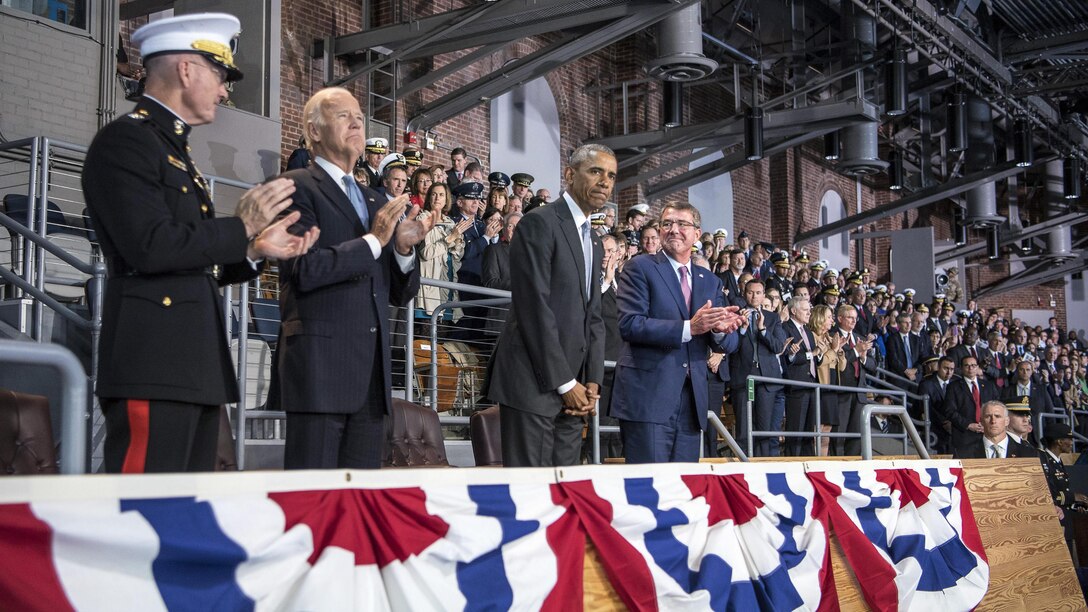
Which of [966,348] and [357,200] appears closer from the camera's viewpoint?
[357,200]

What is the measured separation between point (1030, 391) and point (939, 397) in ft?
11.5

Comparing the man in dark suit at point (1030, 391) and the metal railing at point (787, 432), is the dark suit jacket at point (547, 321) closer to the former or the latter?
the metal railing at point (787, 432)

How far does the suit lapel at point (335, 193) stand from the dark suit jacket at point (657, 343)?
1593 millimetres

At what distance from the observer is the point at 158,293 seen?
2.61 m

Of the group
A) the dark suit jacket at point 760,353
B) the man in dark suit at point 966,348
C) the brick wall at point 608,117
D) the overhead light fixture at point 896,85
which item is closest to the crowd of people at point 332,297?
the dark suit jacket at point 760,353

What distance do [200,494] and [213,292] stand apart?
822 mm

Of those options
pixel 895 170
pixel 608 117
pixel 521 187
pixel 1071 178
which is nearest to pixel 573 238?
pixel 521 187

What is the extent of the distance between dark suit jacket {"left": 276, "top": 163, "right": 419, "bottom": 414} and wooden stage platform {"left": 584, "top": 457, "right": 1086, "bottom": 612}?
2974 mm

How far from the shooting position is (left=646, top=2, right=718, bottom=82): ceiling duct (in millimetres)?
12477

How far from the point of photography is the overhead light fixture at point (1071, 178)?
1994 cm

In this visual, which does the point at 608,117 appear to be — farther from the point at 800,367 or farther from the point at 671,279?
the point at 671,279

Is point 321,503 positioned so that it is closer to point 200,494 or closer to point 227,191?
point 200,494

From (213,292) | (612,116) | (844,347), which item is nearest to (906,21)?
(612,116)

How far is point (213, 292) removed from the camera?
2.73 metres
